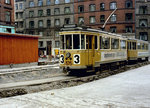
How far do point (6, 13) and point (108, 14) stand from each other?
25.2m

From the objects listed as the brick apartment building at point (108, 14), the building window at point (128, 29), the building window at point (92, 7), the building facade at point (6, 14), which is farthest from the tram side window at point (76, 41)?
the building window at point (92, 7)

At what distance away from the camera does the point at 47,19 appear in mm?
58094

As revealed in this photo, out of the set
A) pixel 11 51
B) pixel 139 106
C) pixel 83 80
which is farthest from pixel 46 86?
pixel 11 51

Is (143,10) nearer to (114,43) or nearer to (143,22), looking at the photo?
(143,22)

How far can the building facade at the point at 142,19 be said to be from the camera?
4994 cm

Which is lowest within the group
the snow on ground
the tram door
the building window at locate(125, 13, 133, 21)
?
the snow on ground

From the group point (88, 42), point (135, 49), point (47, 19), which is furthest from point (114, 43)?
point (47, 19)

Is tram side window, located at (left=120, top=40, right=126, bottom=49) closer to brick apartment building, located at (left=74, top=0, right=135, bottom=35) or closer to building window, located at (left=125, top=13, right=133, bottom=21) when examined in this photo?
brick apartment building, located at (left=74, top=0, right=135, bottom=35)

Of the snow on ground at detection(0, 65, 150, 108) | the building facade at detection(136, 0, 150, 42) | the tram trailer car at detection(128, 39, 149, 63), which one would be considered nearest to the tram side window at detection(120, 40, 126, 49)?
the tram trailer car at detection(128, 39, 149, 63)

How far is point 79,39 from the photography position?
47.0 feet

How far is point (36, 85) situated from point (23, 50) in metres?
12.3

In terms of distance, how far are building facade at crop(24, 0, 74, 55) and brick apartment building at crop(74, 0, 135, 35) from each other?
9.85ft

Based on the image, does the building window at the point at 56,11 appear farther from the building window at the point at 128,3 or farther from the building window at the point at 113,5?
the building window at the point at 128,3

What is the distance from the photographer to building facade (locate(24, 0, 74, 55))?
55656mm
